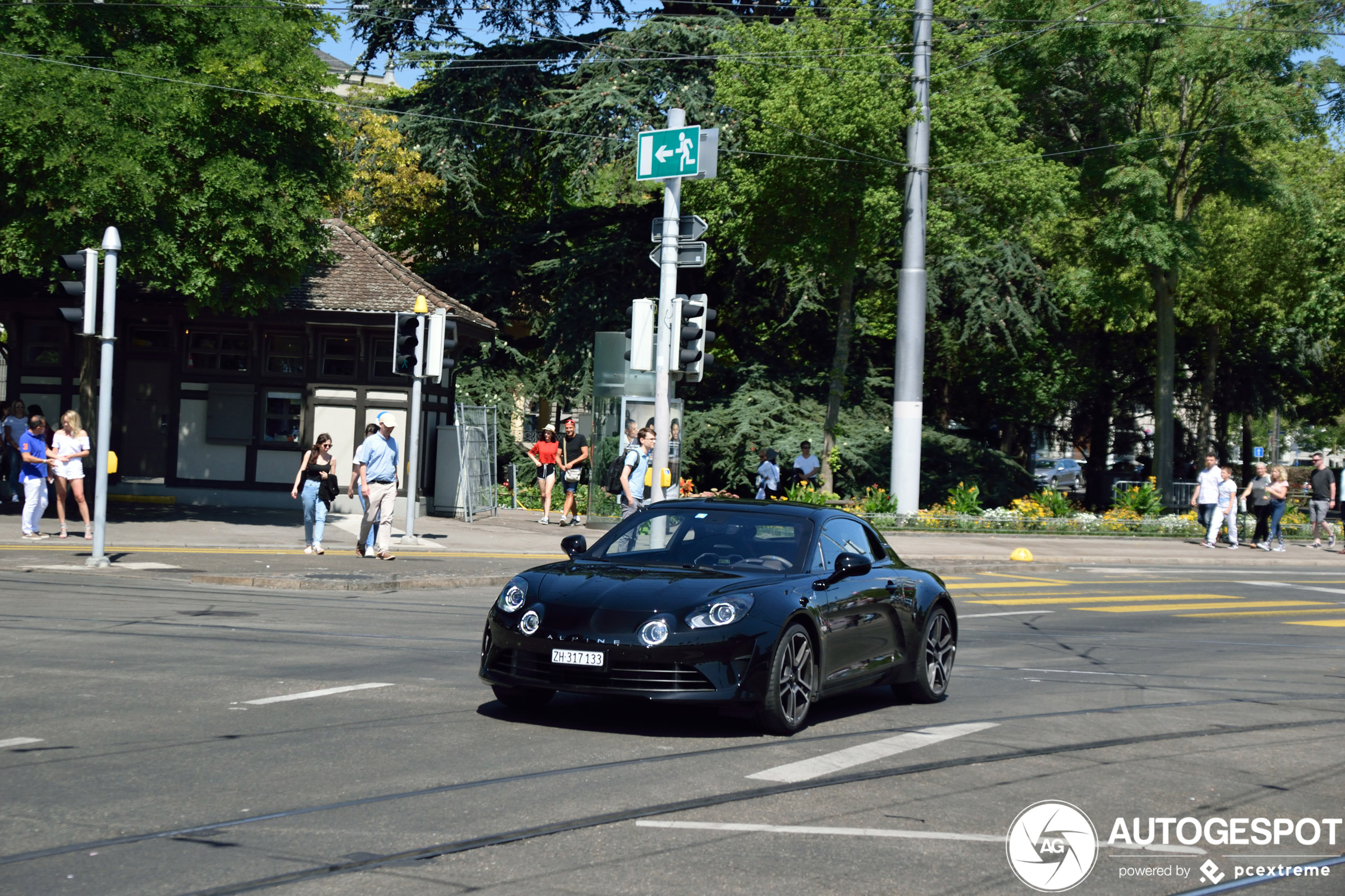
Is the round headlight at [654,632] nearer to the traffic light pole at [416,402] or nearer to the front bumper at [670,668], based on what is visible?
the front bumper at [670,668]

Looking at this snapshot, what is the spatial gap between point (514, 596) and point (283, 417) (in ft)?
68.6

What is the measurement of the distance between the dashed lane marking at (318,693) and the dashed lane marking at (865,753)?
3.25m

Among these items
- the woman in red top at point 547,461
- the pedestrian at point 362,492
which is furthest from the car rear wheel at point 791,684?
the woman in red top at point 547,461

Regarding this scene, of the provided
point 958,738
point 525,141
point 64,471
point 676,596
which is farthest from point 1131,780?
point 525,141

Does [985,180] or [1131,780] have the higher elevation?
[985,180]

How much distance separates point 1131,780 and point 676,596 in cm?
254

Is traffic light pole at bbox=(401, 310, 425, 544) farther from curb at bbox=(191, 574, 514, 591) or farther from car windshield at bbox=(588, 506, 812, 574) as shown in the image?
car windshield at bbox=(588, 506, 812, 574)

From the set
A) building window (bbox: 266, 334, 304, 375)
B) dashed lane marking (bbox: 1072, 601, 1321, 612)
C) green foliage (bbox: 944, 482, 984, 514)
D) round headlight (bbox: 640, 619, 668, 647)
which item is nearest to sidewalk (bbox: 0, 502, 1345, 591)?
green foliage (bbox: 944, 482, 984, 514)

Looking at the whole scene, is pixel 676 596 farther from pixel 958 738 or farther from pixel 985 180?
pixel 985 180

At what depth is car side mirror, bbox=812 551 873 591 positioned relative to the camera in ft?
27.8

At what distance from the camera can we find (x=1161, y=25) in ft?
104

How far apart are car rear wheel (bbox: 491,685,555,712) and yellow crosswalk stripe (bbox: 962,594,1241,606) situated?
32.9ft

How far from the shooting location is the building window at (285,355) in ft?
90.8

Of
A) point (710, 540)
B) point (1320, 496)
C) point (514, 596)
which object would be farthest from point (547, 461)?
point (514, 596)
